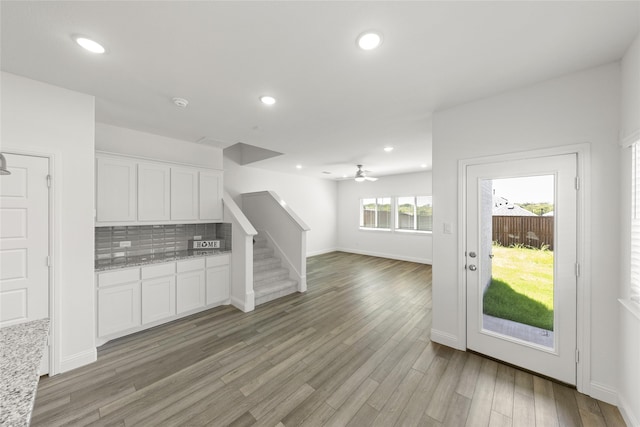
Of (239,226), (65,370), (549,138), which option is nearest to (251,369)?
(65,370)

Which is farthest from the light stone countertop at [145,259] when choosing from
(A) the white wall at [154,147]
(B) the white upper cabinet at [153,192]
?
(A) the white wall at [154,147]

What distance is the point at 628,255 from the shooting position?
1749 millimetres

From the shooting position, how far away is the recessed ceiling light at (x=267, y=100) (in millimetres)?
2516

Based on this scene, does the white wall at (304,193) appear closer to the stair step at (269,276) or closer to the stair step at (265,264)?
the stair step at (265,264)

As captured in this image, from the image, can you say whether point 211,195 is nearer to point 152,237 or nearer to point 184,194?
point 184,194

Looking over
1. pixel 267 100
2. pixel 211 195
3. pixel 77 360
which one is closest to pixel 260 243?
pixel 211 195

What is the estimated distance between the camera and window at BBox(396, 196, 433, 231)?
22.4 feet

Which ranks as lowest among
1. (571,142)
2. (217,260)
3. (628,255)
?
(217,260)

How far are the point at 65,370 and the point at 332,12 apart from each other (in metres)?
3.83

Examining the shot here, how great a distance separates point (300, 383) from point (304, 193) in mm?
5996

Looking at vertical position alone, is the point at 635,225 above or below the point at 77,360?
above

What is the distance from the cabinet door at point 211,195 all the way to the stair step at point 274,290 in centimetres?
145

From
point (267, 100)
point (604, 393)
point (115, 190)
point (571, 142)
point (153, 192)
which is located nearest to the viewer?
point (604, 393)

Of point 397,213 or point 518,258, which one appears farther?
point 397,213
